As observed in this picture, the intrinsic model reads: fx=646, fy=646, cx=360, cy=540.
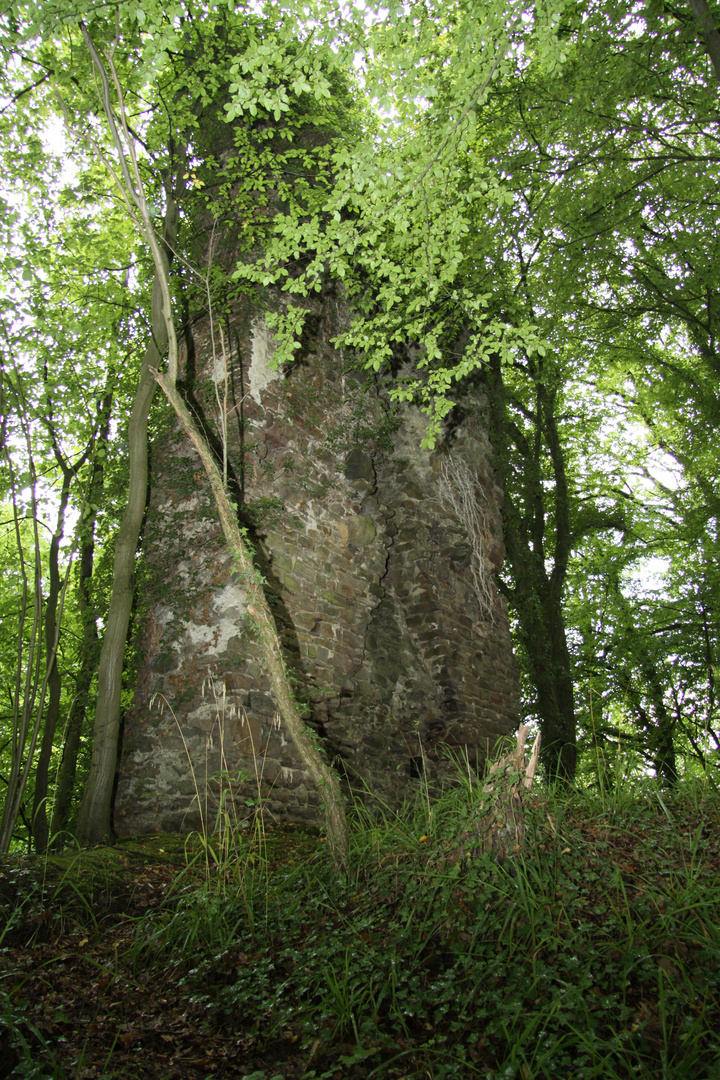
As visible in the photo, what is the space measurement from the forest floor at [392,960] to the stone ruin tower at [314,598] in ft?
3.84

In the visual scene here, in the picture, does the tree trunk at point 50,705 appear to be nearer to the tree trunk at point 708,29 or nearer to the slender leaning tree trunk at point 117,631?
the slender leaning tree trunk at point 117,631

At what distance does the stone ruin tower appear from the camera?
5.16 m

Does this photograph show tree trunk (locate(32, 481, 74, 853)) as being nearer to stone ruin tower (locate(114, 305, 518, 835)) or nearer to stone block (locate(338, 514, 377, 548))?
stone ruin tower (locate(114, 305, 518, 835))

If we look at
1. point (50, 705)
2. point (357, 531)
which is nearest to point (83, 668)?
point (50, 705)

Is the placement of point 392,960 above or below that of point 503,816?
below

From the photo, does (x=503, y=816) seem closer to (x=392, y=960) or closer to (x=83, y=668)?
(x=392, y=960)

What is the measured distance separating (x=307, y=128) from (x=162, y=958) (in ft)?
28.0

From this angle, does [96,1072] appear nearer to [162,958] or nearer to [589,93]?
[162,958]

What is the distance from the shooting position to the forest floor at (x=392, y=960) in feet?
6.77

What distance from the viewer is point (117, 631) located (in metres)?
4.87

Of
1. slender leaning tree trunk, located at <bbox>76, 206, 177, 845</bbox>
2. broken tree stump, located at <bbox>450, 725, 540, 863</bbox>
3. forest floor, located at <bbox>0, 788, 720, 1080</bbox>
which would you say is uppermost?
slender leaning tree trunk, located at <bbox>76, 206, 177, 845</bbox>

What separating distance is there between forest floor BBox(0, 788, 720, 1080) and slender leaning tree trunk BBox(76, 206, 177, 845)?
102cm

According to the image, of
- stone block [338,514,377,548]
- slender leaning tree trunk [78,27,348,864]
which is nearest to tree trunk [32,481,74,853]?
slender leaning tree trunk [78,27,348,864]

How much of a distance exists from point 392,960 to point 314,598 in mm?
3968
